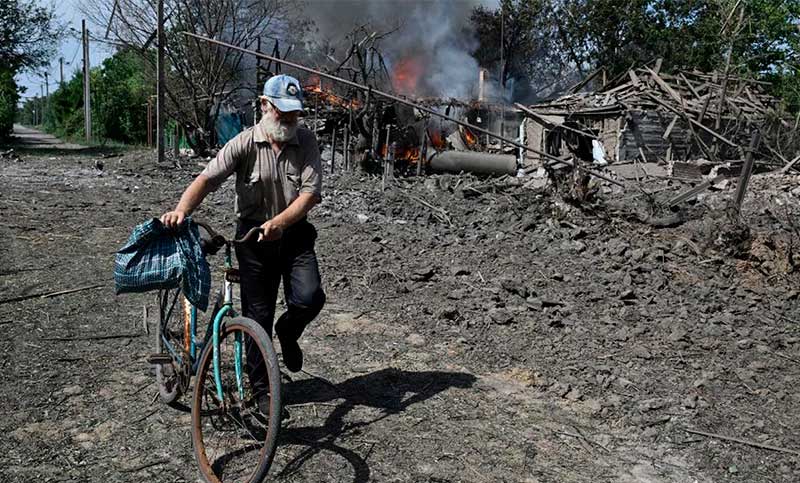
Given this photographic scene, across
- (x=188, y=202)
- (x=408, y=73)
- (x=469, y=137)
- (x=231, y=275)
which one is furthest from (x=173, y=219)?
(x=408, y=73)

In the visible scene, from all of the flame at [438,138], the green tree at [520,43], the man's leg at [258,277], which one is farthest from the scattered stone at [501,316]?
the green tree at [520,43]

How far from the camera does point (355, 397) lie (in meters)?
4.43

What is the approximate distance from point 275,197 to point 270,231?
0.37m

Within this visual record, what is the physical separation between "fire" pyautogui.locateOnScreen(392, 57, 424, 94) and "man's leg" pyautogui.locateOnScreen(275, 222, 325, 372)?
3207 centimetres

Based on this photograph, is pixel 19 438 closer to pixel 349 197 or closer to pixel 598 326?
pixel 598 326

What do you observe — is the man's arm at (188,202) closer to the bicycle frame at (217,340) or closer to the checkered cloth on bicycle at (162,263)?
the checkered cloth on bicycle at (162,263)

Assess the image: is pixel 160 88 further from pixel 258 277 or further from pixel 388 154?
pixel 258 277

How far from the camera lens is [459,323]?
238 inches

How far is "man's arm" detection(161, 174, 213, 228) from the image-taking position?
3.43 metres

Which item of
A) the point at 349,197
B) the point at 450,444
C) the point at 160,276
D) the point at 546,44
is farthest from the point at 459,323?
the point at 546,44

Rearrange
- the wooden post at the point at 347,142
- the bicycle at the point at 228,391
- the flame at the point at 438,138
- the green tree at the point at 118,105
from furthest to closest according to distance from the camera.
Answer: the green tree at the point at 118,105 < the flame at the point at 438,138 < the wooden post at the point at 347,142 < the bicycle at the point at 228,391

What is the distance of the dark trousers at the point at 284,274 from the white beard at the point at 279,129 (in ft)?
1.54

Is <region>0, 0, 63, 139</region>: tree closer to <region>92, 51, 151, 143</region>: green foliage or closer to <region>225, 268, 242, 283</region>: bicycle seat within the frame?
<region>92, 51, 151, 143</region>: green foliage

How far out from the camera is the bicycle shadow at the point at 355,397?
3.63 m
